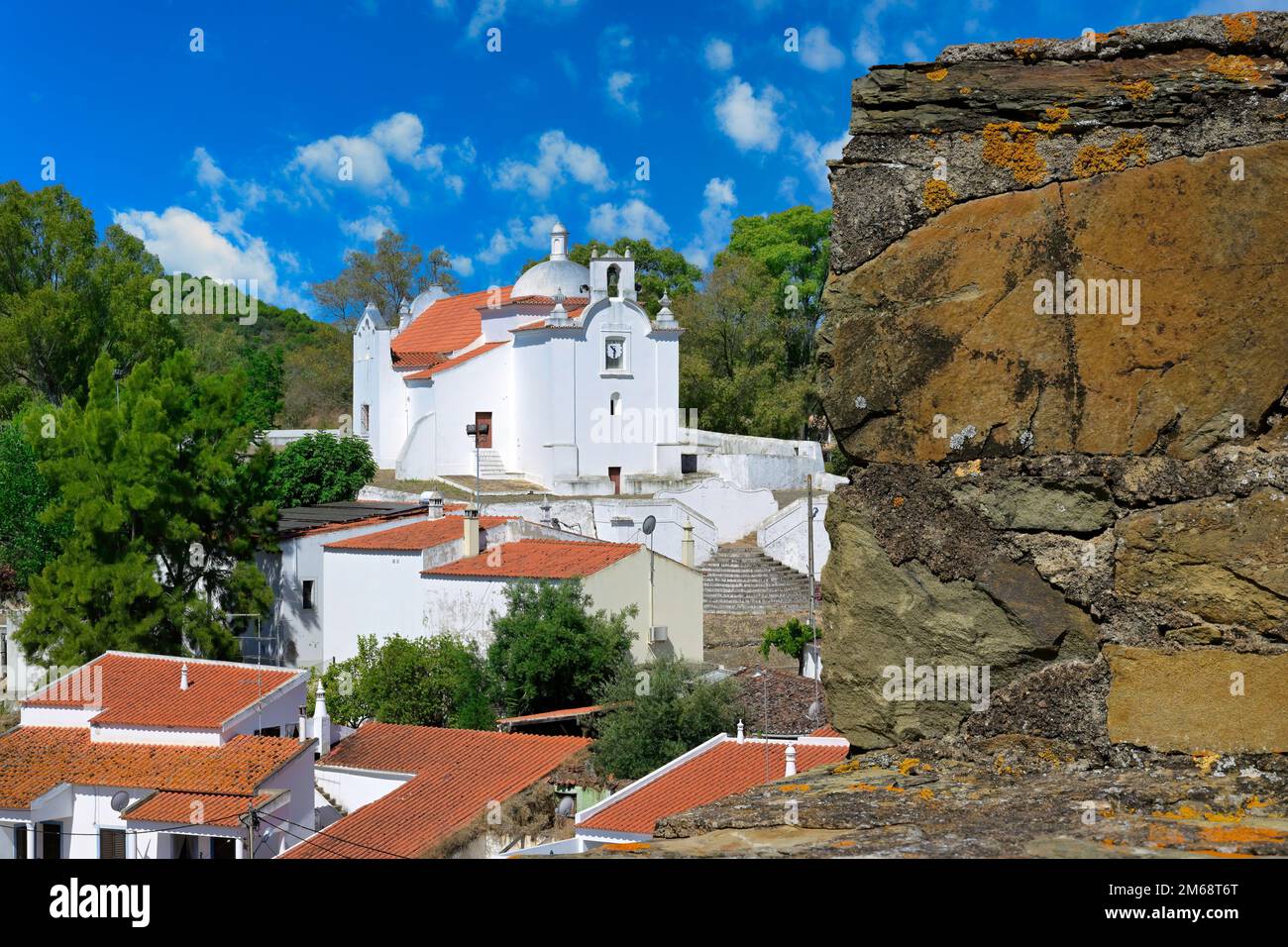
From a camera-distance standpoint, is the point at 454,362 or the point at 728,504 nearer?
the point at 728,504

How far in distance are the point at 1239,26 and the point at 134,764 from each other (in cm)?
1687

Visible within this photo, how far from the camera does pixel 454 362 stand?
138 feet

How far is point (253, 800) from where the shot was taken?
15594 millimetres

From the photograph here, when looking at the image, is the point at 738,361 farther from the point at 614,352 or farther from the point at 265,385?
the point at 265,385

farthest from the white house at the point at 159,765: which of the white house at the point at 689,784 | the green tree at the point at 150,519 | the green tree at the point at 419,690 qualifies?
the green tree at the point at 150,519

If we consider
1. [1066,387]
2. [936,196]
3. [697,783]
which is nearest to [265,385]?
[697,783]

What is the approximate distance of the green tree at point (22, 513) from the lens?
97.2ft

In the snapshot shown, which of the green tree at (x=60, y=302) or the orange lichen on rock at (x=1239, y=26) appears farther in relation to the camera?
the green tree at (x=60, y=302)

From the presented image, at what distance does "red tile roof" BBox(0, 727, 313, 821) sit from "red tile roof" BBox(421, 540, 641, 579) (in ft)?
25.1

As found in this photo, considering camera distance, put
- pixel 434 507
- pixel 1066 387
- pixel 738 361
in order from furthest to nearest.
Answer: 1. pixel 738 361
2. pixel 434 507
3. pixel 1066 387

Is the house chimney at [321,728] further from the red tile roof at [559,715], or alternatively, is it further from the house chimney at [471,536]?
the house chimney at [471,536]

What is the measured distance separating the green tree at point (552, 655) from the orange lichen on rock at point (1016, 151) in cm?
1922

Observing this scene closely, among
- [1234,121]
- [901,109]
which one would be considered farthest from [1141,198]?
[901,109]
